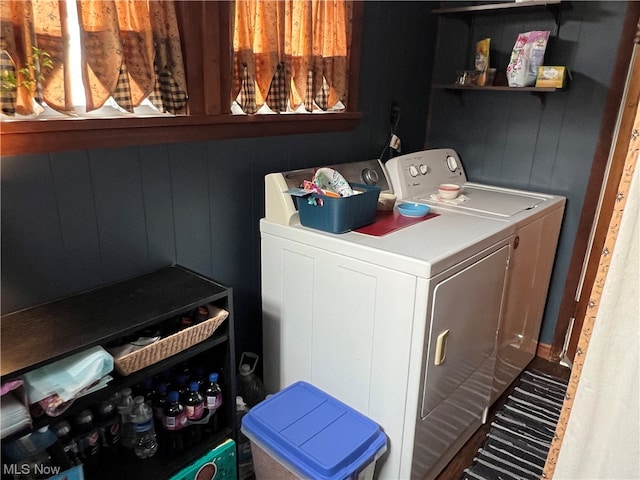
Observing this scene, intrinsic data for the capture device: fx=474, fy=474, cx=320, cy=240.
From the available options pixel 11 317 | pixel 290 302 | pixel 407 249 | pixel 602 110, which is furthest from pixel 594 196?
pixel 11 317

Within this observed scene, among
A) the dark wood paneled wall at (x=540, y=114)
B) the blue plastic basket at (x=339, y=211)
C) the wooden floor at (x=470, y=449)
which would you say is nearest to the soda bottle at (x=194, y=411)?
the blue plastic basket at (x=339, y=211)

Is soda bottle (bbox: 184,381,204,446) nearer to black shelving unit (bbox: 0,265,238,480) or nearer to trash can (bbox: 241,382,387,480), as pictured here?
black shelving unit (bbox: 0,265,238,480)

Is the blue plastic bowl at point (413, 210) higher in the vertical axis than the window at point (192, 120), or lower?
lower

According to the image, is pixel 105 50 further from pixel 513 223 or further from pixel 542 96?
pixel 542 96

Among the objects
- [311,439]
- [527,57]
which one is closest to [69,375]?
[311,439]

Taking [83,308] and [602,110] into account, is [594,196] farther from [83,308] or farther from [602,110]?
[83,308]

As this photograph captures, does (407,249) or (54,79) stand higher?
(54,79)

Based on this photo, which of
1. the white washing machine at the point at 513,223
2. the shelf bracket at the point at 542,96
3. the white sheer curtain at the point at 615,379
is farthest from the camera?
the shelf bracket at the point at 542,96

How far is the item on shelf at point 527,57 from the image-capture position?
2.19 meters

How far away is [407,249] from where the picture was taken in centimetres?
148

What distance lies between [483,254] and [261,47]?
1086 mm

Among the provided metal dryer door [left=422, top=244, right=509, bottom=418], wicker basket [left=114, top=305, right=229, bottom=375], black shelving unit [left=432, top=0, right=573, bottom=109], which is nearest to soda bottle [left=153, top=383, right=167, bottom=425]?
wicker basket [left=114, top=305, right=229, bottom=375]

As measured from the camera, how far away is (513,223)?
181 cm

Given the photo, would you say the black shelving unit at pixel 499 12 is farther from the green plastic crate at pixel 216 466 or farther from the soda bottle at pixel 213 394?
the green plastic crate at pixel 216 466
